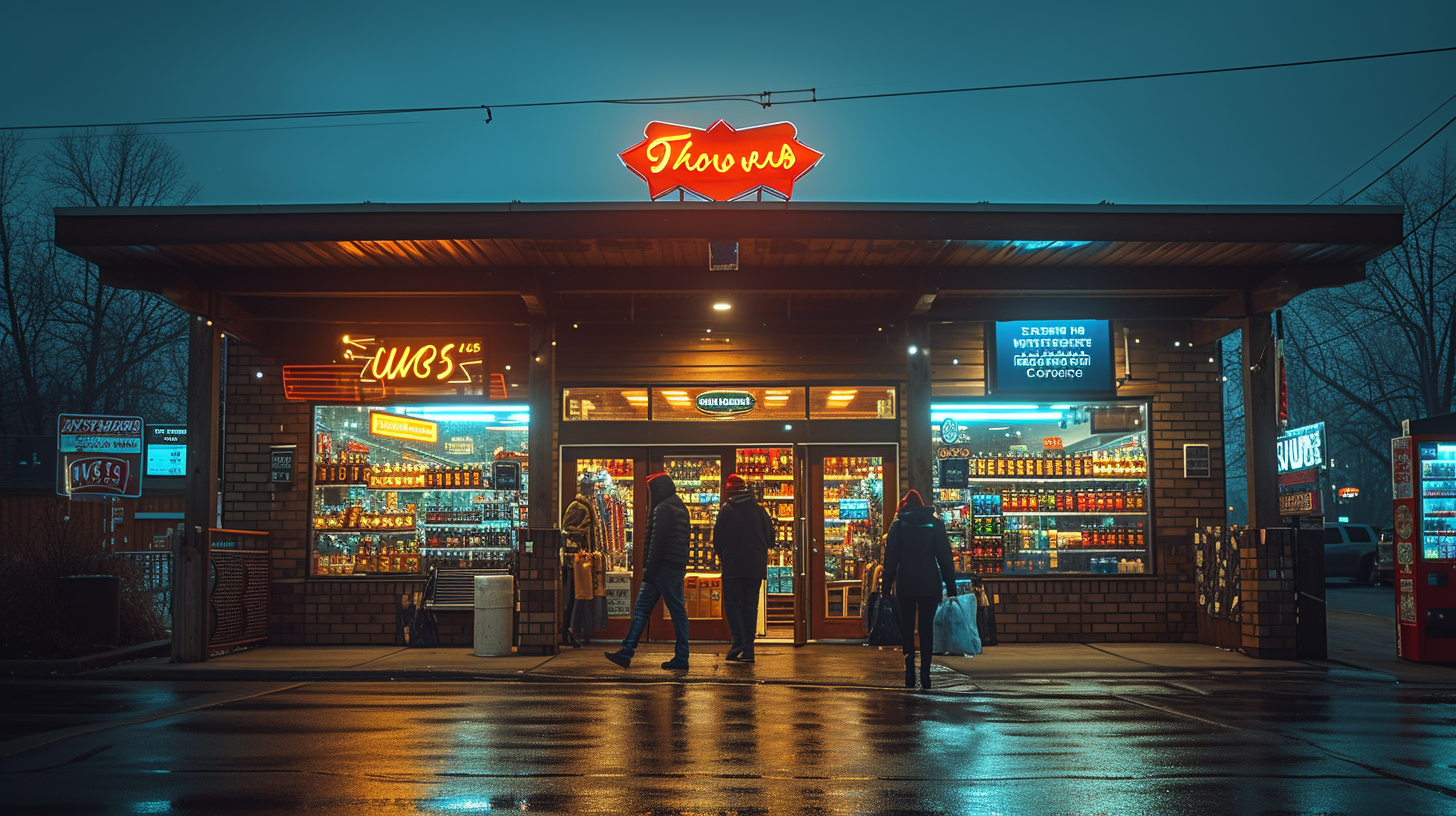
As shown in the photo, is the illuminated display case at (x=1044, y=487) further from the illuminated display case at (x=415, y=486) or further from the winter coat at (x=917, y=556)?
the illuminated display case at (x=415, y=486)

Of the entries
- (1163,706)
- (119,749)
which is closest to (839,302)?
(1163,706)

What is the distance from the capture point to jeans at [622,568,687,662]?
11156mm

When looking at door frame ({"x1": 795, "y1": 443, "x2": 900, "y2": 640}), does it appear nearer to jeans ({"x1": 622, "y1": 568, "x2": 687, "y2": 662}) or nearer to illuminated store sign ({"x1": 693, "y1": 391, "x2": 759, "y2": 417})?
illuminated store sign ({"x1": 693, "y1": 391, "x2": 759, "y2": 417})

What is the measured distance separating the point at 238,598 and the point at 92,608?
1472 millimetres

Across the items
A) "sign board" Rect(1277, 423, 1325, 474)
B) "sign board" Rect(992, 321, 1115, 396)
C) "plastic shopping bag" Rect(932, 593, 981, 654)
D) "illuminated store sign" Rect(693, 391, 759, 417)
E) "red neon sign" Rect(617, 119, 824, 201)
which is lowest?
"plastic shopping bag" Rect(932, 593, 981, 654)

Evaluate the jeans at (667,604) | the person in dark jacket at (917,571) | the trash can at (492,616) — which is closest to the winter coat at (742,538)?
the jeans at (667,604)

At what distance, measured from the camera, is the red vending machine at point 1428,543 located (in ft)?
38.6

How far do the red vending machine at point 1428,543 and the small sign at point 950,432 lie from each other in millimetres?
4830

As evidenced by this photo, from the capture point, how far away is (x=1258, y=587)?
479 inches

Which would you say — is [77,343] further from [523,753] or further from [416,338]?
[523,753]

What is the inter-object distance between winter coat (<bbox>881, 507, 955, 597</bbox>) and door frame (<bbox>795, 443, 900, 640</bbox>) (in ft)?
11.1

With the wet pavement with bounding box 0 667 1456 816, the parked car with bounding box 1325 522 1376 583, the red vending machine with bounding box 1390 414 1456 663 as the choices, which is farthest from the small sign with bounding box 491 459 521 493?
the parked car with bounding box 1325 522 1376 583

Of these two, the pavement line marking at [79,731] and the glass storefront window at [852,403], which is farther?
the glass storefront window at [852,403]

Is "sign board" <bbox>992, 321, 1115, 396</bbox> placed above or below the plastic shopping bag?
above
